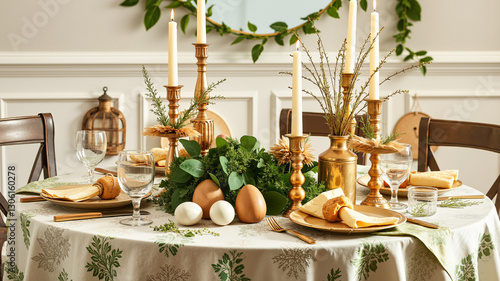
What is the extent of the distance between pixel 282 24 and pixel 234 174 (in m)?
2.12

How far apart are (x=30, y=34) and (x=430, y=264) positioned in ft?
8.66

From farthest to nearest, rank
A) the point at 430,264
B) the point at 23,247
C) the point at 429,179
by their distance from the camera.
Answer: the point at 429,179
the point at 23,247
the point at 430,264

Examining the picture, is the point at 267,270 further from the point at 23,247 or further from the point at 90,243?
the point at 23,247

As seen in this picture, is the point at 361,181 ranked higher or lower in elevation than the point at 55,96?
lower

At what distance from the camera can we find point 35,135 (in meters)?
2.27

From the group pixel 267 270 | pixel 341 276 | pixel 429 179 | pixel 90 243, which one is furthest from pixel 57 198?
pixel 429 179

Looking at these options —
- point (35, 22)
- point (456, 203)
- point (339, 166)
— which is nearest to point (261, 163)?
point (339, 166)

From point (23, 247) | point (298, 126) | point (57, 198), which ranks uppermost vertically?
point (298, 126)

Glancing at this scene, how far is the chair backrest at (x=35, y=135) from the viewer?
7.17ft

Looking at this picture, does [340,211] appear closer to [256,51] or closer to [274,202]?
[274,202]

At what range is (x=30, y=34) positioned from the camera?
324 centimetres

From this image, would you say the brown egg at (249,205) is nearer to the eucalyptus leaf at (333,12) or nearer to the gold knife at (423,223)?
the gold knife at (423,223)

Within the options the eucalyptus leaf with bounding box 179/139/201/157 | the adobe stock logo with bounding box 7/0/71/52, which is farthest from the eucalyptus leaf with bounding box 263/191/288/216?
the adobe stock logo with bounding box 7/0/71/52

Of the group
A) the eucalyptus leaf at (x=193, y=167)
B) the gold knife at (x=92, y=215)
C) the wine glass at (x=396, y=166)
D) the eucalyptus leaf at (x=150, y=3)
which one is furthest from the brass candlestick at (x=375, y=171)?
the eucalyptus leaf at (x=150, y=3)
